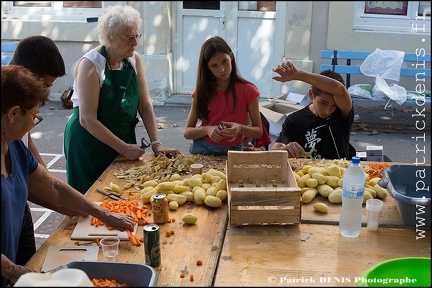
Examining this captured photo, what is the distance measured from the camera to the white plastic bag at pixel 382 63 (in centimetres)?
737

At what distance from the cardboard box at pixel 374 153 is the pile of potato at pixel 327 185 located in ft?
2.33

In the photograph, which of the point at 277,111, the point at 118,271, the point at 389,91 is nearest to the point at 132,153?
the point at 118,271

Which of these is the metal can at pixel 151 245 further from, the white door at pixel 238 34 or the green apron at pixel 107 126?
the white door at pixel 238 34

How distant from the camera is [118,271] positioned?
2.00 meters

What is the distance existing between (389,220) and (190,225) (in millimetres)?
972

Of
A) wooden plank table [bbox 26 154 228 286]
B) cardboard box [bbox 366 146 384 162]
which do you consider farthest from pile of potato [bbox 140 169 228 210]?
cardboard box [bbox 366 146 384 162]

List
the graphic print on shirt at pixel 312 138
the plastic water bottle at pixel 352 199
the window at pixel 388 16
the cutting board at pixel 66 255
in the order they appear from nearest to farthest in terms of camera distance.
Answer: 1. the cutting board at pixel 66 255
2. the plastic water bottle at pixel 352 199
3. the graphic print on shirt at pixel 312 138
4. the window at pixel 388 16

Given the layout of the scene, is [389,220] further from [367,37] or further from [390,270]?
[367,37]

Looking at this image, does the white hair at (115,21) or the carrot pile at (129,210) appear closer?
the carrot pile at (129,210)

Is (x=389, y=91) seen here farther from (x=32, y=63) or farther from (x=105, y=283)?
(x=105, y=283)

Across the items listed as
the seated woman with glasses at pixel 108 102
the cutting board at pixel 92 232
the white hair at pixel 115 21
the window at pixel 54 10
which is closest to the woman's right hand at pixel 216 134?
the seated woman with glasses at pixel 108 102

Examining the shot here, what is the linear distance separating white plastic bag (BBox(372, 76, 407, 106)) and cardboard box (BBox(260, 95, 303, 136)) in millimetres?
1310

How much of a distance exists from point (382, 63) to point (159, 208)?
583 cm

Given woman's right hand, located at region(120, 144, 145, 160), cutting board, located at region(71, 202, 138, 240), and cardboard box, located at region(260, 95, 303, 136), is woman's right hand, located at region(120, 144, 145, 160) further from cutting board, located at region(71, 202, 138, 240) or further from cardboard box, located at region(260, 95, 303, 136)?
cardboard box, located at region(260, 95, 303, 136)
